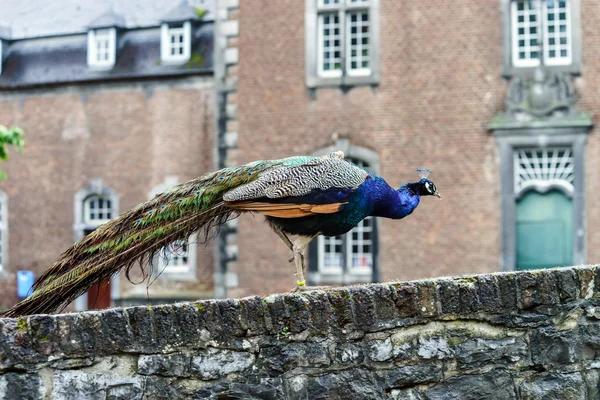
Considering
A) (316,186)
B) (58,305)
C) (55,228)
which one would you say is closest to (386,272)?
(55,228)

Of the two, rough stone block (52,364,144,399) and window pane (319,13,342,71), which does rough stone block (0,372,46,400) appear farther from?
window pane (319,13,342,71)

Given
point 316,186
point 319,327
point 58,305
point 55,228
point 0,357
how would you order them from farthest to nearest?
1. point 55,228
2. point 316,186
3. point 58,305
4. point 319,327
5. point 0,357

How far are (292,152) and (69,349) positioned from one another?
51.9 ft

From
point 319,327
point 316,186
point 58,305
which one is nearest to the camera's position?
point 319,327

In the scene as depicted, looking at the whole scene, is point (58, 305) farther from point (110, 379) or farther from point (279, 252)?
point (279, 252)

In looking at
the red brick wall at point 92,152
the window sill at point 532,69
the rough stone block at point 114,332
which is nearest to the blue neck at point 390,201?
the rough stone block at point 114,332

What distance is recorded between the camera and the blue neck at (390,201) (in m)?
6.91

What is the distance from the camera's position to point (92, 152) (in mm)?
22922

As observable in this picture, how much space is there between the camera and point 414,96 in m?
19.2

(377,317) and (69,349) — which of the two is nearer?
(69,349)

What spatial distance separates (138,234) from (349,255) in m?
14.0

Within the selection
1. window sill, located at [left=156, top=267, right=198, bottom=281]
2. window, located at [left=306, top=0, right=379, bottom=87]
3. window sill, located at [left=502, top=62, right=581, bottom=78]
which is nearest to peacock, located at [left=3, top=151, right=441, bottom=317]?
window sill, located at [left=502, top=62, right=581, bottom=78]

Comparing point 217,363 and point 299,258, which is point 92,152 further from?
point 217,363

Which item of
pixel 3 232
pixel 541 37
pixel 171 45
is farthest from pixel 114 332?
pixel 3 232
